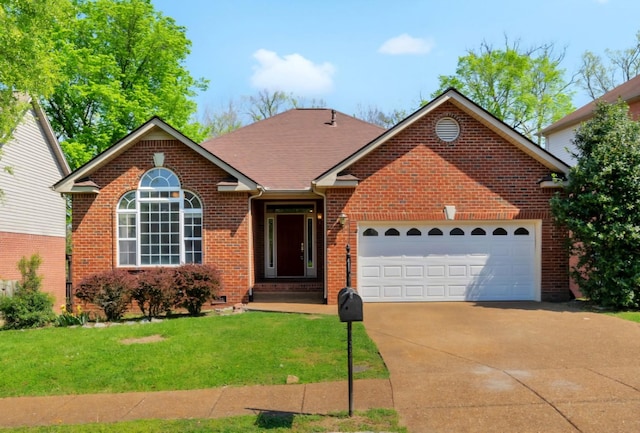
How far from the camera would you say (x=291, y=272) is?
1650 cm

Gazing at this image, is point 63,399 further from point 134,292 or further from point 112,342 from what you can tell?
point 134,292

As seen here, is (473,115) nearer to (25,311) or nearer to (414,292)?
(414,292)

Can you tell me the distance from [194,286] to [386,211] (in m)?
5.33

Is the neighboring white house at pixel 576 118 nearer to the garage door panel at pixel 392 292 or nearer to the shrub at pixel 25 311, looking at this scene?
the garage door panel at pixel 392 292

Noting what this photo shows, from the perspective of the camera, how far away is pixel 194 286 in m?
11.5

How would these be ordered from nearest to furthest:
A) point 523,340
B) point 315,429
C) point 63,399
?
point 315,429 < point 63,399 < point 523,340

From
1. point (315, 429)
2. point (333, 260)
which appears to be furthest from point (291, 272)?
point (315, 429)

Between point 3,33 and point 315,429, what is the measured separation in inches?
489

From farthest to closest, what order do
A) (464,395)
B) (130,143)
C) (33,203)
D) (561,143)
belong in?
(561,143)
(33,203)
(130,143)
(464,395)

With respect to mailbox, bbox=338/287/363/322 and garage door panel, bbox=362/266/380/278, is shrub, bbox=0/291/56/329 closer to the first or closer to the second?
garage door panel, bbox=362/266/380/278

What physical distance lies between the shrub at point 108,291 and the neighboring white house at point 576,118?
17427mm

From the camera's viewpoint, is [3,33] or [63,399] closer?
[63,399]

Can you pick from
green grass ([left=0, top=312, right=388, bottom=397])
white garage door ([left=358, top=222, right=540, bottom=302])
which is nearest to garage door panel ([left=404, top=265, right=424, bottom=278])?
white garage door ([left=358, top=222, right=540, bottom=302])

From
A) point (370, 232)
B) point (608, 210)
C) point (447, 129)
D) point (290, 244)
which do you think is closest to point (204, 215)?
point (290, 244)
